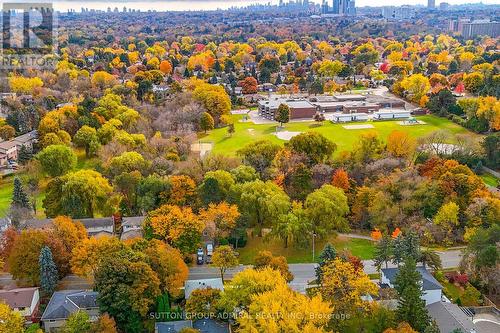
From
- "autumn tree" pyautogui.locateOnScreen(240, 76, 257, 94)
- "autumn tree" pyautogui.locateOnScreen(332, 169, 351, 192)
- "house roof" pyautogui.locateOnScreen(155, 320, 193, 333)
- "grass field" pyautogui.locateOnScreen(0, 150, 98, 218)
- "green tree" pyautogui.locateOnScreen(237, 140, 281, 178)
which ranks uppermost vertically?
"autumn tree" pyautogui.locateOnScreen(240, 76, 257, 94)

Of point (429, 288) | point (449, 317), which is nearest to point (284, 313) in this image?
point (449, 317)

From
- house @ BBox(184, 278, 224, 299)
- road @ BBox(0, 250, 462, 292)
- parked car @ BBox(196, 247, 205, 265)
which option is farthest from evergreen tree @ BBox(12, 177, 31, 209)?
house @ BBox(184, 278, 224, 299)

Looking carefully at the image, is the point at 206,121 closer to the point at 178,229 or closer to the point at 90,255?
the point at 178,229

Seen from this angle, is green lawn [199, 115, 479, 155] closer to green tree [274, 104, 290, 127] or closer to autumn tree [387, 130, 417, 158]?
green tree [274, 104, 290, 127]

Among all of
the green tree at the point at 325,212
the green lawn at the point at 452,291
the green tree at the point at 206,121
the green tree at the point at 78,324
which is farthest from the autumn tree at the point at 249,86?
the green tree at the point at 78,324

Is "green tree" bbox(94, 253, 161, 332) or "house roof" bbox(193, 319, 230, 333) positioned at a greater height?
"green tree" bbox(94, 253, 161, 332)
